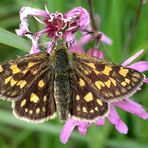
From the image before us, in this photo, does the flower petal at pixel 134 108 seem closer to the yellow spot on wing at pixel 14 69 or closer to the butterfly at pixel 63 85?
the butterfly at pixel 63 85

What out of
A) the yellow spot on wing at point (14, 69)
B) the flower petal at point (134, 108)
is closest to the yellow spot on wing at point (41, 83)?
the yellow spot on wing at point (14, 69)

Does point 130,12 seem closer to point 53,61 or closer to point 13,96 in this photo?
point 53,61

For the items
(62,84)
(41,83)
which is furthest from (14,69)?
(62,84)

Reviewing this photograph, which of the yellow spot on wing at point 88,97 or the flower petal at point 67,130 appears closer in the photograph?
the yellow spot on wing at point 88,97

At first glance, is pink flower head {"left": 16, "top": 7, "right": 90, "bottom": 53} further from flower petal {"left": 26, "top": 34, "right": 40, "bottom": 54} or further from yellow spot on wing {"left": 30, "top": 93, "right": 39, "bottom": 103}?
yellow spot on wing {"left": 30, "top": 93, "right": 39, "bottom": 103}

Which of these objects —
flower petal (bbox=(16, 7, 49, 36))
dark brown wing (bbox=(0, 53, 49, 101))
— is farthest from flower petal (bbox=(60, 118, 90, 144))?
flower petal (bbox=(16, 7, 49, 36))

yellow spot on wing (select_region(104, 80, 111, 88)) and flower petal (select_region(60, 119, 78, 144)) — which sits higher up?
yellow spot on wing (select_region(104, 80, 111, 88))

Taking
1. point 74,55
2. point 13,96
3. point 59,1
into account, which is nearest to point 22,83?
point 13,96
